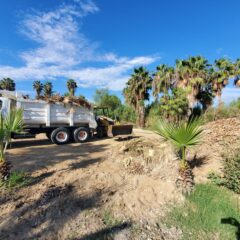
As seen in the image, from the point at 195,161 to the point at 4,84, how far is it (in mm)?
47845

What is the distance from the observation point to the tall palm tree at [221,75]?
25580 mm

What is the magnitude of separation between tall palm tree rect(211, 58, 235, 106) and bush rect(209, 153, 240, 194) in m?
20.7

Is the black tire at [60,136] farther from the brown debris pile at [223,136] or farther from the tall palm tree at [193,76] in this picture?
the tall palm tree at [193,76]

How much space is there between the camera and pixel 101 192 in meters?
5.64

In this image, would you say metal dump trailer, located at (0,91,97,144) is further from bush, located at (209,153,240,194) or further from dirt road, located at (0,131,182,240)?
bush, located at (209,153,240,194)

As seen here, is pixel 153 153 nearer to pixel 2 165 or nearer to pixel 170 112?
pixel 2 165

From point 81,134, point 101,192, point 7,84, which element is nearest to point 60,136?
point 81,134

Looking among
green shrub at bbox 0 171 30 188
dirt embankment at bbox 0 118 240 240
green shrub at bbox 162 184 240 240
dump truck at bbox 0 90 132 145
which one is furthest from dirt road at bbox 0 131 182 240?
dump truck at bbox 0 90 132 145

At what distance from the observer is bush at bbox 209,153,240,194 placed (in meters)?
6.03


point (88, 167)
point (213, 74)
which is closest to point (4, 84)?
point (213, 74)

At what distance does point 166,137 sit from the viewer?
20.6 feet

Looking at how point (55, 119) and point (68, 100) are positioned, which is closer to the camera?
point (55, 119)

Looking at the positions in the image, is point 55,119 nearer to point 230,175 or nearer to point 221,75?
point 230,175

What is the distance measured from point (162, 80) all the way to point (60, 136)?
19.4 m
